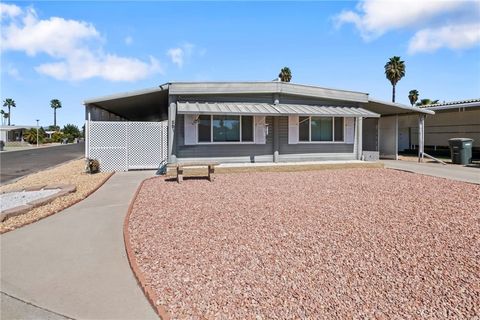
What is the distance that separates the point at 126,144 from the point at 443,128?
68.3 ft

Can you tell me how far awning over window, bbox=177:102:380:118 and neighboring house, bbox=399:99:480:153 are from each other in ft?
26.7

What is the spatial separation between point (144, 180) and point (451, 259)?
8919 mm

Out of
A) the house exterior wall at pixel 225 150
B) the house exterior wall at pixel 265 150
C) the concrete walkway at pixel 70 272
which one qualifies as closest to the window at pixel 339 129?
the house exterior wall at pixel 265 150

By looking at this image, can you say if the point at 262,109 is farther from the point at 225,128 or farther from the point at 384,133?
the point at 384,133

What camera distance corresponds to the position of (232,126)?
13.6 m

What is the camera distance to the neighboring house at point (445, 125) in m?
19.3

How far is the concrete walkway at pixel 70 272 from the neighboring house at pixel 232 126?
→ 22.1 feet

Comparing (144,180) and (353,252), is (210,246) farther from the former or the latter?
(144,180)

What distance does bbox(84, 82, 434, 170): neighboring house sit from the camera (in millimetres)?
12883

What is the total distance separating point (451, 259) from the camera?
4.15 m

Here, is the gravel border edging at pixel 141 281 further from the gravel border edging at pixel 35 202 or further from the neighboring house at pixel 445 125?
the neighboring house at pixel 445 125

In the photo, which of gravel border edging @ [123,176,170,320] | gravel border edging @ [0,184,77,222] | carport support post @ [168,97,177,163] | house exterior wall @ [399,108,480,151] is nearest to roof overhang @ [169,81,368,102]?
carport support post @ [168,97,177,163]

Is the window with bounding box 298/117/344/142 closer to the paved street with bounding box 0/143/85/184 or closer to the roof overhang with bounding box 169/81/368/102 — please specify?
the roof overhang with bounding box 169/81/368/102

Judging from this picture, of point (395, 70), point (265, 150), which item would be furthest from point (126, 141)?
point (395, 70)
